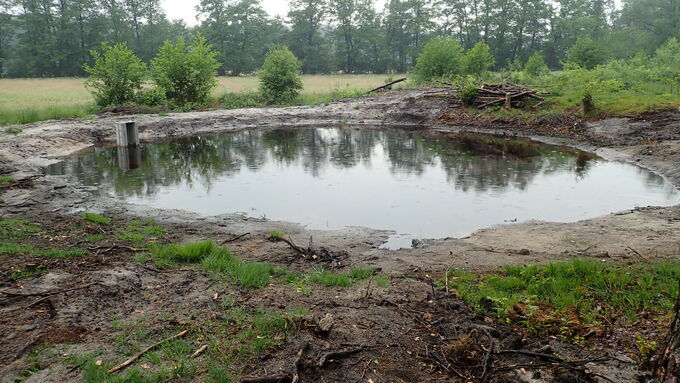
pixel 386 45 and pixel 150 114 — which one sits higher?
pixel 386 45

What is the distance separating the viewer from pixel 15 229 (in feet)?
29.4

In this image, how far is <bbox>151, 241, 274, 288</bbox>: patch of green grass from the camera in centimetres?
690

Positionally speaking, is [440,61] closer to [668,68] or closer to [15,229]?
[668,68]

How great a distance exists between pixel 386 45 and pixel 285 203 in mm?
66219

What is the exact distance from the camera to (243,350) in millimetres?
4980

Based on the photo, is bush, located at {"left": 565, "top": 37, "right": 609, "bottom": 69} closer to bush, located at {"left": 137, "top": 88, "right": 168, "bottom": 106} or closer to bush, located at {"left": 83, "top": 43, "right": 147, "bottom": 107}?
bush, located at {"left": 137, "top": 88, "right": 168, "bottom": 106}

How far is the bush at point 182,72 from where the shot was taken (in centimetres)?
3048

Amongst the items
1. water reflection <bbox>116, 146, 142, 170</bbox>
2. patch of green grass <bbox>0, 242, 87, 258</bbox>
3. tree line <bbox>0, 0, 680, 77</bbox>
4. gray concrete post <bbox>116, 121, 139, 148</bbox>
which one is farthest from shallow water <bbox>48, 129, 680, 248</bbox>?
tree line <bbox>0, 0, 680, 77</bbox>

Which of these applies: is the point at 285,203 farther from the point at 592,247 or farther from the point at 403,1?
the point at 403,1

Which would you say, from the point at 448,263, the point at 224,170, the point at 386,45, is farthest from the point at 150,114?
the point at 386,45

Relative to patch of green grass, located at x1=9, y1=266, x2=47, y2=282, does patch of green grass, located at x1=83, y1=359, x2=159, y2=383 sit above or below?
below

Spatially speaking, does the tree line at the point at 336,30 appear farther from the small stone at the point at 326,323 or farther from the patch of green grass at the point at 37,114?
the small stone at the point at 326,323

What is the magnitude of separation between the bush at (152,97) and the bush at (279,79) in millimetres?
6753

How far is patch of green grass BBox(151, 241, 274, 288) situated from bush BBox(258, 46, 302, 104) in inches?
1049
